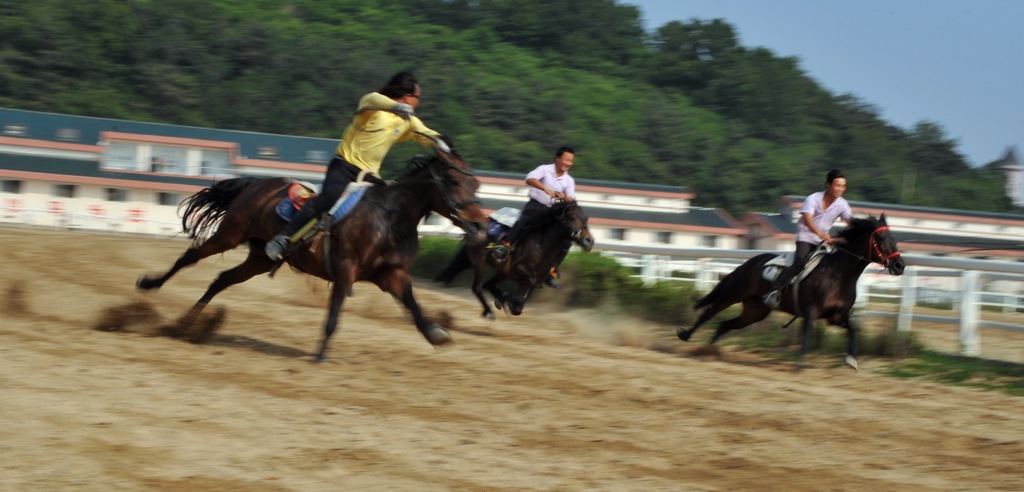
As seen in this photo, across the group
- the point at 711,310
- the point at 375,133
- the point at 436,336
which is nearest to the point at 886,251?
the point at 711,310

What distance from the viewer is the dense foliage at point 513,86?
90938mm

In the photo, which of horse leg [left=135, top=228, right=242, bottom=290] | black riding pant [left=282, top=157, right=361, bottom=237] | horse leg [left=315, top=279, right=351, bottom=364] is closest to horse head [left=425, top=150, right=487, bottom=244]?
black riding pant [left=282, top=157, right=361, bottom=237]

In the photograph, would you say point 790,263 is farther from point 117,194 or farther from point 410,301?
point 117,194

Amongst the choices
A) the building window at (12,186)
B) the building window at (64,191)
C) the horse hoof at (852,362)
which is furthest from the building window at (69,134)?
the horse hoof at (852,362)

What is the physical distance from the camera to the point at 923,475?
6344 millimetres

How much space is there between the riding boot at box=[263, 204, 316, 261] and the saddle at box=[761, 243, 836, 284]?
16.0 ft

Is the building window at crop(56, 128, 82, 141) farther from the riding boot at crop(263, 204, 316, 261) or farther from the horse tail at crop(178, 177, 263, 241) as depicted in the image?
the riding boot at crop(263, 204, 316, 261)

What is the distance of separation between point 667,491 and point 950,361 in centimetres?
629

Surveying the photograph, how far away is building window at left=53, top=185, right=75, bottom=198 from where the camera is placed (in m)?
57.2

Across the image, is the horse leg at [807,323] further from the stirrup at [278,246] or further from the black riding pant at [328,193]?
the stirrup at [278,246]

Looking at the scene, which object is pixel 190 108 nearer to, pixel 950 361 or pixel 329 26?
pixel 329 26

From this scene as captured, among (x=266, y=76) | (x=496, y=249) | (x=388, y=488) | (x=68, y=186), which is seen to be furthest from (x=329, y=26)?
(x=388, y=488)

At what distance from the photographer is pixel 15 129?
65688mm

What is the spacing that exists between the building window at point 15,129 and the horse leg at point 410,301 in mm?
62303
